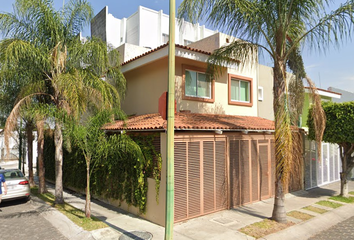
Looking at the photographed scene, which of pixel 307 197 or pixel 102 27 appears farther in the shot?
pixel 102 27

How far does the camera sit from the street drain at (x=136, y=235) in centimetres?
612

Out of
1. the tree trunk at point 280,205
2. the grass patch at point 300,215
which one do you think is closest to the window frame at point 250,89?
the tree trunk at point 280,205

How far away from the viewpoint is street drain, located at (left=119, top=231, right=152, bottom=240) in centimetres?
612

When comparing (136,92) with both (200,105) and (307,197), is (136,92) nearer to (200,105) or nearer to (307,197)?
(200,105)

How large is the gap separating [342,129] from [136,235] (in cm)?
909

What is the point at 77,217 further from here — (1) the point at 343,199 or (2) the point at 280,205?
(1) the point at 343,199

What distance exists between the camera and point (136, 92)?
12000 mm

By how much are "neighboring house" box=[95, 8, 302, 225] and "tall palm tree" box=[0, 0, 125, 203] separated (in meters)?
1.71

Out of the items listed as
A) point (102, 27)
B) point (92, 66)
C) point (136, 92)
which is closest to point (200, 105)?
point (136, 92)

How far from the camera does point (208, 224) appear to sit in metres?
7.12

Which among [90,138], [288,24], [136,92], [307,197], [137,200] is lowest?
[307,197]

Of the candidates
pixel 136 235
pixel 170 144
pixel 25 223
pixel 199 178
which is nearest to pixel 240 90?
pixel 199 178

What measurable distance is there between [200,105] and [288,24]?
15.8 feet

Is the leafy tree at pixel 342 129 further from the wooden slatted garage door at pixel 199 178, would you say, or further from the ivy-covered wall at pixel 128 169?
the ivy-covered wall at pixel 128 169
